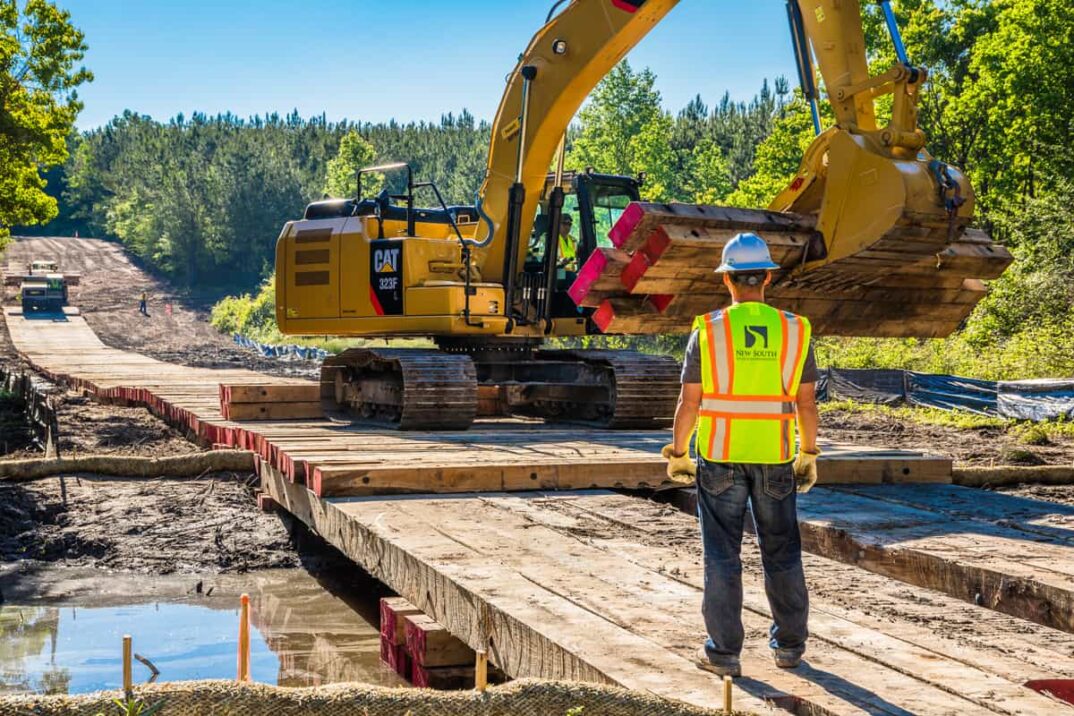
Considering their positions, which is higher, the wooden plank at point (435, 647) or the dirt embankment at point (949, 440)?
the dirt embankment at point (949, 440)

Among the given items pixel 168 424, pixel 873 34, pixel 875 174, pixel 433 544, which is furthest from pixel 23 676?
pixel 873 34

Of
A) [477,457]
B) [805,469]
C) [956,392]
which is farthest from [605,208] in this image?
[956,392]

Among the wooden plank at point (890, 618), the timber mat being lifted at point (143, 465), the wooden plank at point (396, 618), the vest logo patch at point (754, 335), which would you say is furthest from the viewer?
the timber mat being lifted at point (143, 465)

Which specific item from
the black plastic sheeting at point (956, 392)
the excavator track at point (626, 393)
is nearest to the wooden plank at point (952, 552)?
the excavator track at point (626, 393)

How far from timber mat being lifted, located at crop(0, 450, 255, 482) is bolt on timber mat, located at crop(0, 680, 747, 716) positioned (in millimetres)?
8379

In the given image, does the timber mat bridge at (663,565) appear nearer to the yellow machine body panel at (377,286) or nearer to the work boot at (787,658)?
the work boot at (787,658)

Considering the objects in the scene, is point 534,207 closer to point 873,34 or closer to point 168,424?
point 168,424

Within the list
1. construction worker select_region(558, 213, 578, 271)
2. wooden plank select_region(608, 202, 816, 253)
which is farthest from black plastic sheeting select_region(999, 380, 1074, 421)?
wooden plank select_region(608, 202, 816, 253)

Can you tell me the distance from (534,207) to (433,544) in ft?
24.1

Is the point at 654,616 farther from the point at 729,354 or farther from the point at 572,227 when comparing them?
the point at 572,227

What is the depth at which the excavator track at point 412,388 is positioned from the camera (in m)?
13.5

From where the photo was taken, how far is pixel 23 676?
735 cm

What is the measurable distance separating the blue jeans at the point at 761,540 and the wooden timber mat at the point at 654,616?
0.22 metres

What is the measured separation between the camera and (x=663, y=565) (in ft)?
23.3
